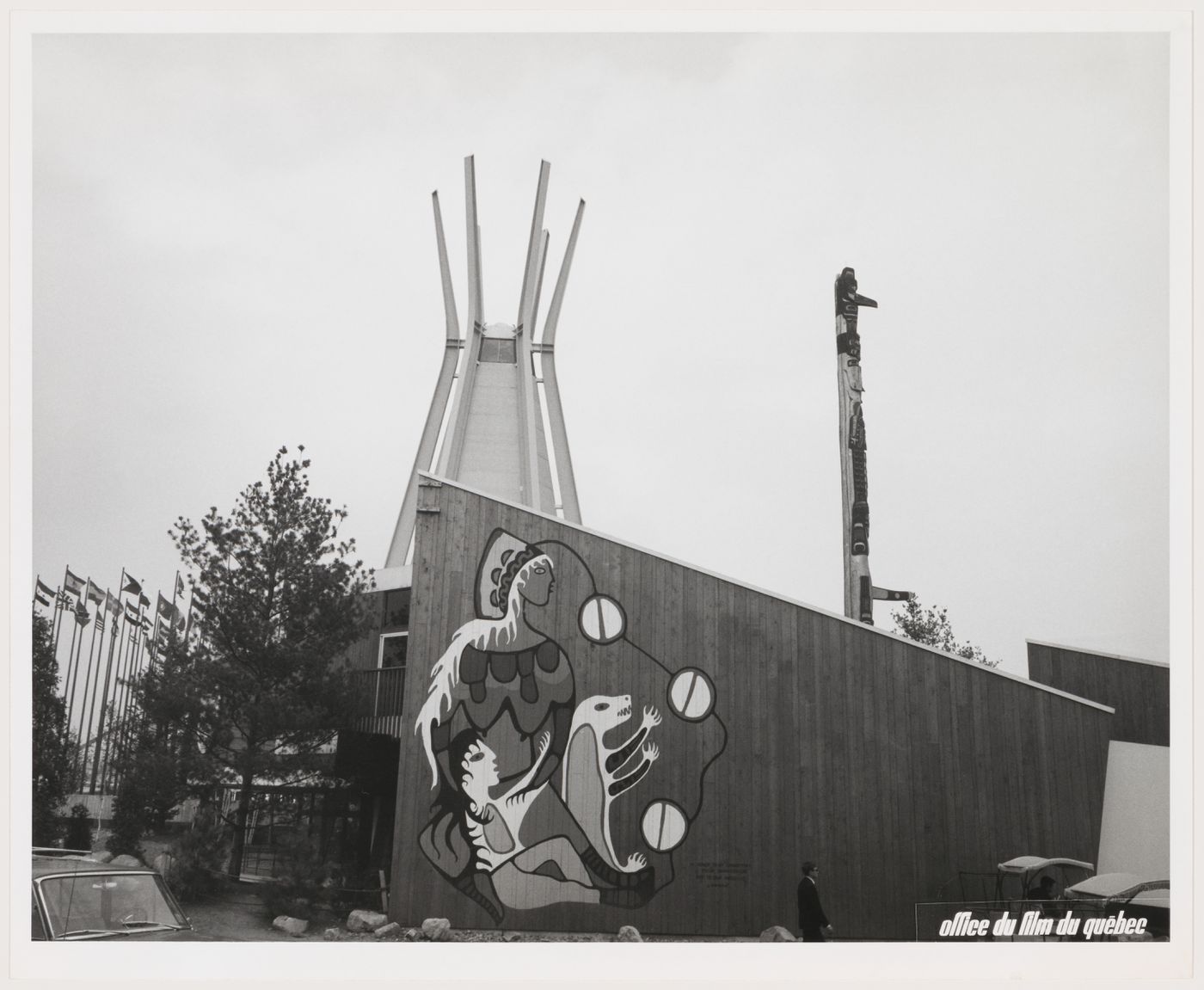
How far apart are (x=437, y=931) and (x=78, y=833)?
7.16m

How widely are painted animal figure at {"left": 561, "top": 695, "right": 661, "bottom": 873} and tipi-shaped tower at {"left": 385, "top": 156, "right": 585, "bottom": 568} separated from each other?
38.1 ft

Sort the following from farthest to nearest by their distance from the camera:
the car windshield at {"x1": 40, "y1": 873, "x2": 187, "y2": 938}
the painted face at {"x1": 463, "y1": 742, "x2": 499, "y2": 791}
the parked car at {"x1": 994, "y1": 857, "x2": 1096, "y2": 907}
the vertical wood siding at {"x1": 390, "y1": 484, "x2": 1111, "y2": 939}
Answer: the painted face at {"x1": 463, "y1": 742, "x2": 499, "y2": 791}, the vertical wood siding at {"x1": 390, "y1": 484, "x2": 1111, "y2": 939}, the parked car at {"x1": 994, "y1": 857, "x2": 1096, "y2": 907}, the car windshield at {"x1": 40, "y1": 873, "x2": 187, "y2": 938}

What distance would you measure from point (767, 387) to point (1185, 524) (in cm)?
1314

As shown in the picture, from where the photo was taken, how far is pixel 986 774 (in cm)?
1309

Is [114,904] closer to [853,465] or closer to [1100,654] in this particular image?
[853,465]

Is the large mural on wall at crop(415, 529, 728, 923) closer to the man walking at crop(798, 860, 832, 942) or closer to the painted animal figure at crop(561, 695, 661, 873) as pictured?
the painted animal figure at crop(561, 695, 661, 873)

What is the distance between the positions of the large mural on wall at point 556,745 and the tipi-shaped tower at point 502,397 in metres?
11.0

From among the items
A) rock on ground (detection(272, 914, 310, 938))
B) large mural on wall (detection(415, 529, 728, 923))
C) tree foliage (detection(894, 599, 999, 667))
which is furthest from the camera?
tree foliage (detection(894, 599, 999, 667))

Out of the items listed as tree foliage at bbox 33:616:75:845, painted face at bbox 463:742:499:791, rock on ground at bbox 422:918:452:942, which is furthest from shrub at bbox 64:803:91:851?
painted face at bbox 463:742:499:791

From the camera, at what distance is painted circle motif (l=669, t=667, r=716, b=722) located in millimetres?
13328

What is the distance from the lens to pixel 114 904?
8.15 meters

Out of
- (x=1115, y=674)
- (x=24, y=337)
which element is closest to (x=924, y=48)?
(x=1115, y=674)

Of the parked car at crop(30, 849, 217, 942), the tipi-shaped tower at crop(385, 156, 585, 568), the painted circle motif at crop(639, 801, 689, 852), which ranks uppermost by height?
the tipi-shaped tower at crop(385, 156, 585, 568)
